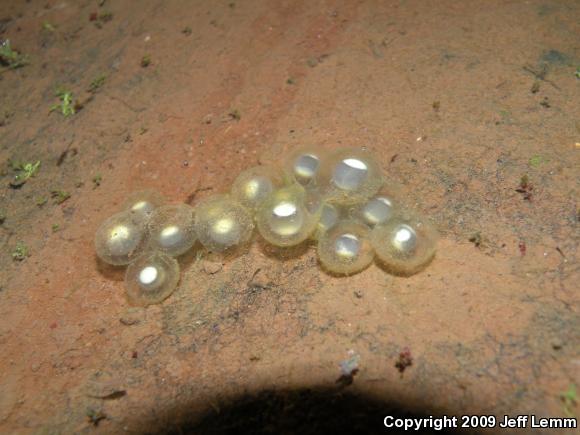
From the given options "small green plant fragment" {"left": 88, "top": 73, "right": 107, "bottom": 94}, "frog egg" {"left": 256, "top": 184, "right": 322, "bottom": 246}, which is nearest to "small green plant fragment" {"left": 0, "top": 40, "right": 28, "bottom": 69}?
"small green plant fragment" {"left": 88, "top": 73, "right": 107, "bottom": 94}

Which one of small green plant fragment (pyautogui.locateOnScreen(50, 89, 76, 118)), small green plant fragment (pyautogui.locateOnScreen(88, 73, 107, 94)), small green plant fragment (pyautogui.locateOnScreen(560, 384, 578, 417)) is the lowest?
small green plant fragment (pyautogui.locateOnScreen(560, 384, 578, 417))

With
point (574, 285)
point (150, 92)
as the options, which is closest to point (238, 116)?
point (150, 92)

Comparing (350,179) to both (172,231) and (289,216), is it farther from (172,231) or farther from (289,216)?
(172,231)

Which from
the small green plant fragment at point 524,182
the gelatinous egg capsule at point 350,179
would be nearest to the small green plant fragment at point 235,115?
the gelatinous egg capsule at point 350,179

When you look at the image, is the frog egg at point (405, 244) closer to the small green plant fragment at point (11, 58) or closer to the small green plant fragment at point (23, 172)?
the small green plant fragment at point (23, 172)

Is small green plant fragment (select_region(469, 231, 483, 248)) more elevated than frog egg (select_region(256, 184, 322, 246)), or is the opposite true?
frog egg (select_region(256, 184, 322, 246))

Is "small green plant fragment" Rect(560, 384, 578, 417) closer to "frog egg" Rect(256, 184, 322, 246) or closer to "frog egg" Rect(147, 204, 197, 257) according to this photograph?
"frog egg" Rect(256, 184, 322, 246)

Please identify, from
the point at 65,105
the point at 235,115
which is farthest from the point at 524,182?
the point at 65,105
